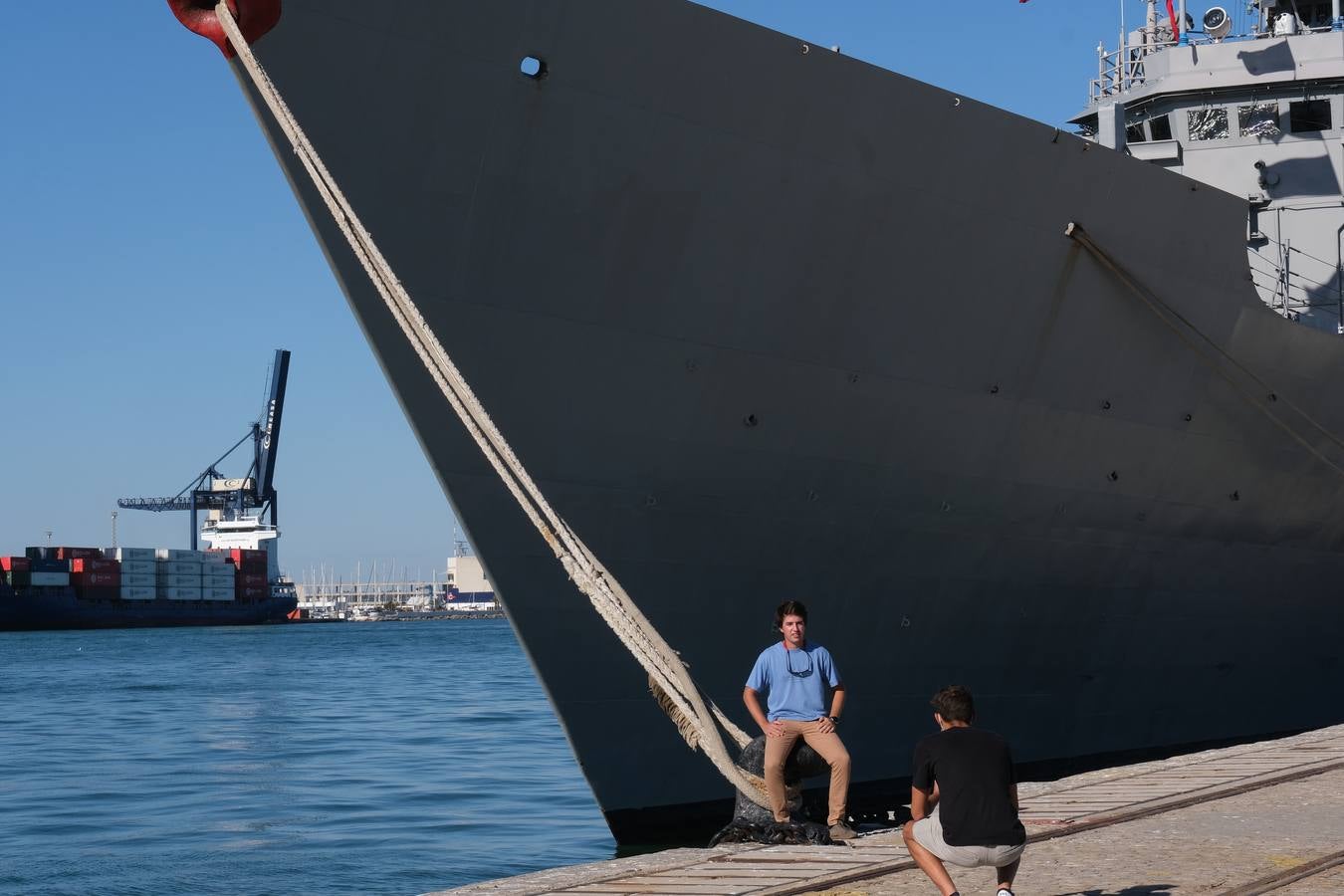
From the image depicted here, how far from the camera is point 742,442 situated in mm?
8727

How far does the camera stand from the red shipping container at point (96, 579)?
85.6m

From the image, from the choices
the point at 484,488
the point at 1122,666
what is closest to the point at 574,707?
the point at 484,488

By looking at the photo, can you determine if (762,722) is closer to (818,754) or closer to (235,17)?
(818,754)

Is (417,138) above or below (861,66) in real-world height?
below

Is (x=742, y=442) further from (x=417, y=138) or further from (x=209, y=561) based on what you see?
(x=209, y=561)

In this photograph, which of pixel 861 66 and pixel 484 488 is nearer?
pixel 484 488

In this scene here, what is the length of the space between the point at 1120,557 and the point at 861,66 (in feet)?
14.5

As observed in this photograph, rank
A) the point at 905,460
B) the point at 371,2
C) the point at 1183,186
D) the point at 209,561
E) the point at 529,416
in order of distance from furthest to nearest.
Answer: the point at 209,561, the point at 1183,186, the point at 905,460, the point at 529,416, the point at 371,2

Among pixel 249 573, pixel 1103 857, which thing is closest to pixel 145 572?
pixel 249 573

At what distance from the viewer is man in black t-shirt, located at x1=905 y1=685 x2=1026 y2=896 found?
425cm

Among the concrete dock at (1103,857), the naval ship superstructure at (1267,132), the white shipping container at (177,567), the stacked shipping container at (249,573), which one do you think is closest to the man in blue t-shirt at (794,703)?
the concrete dock at (1103,857)

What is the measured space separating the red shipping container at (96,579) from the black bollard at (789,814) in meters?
86.8

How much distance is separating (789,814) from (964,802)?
2084mm

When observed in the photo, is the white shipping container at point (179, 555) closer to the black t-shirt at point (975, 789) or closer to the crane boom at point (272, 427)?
the crane boom at point (272, 427)
